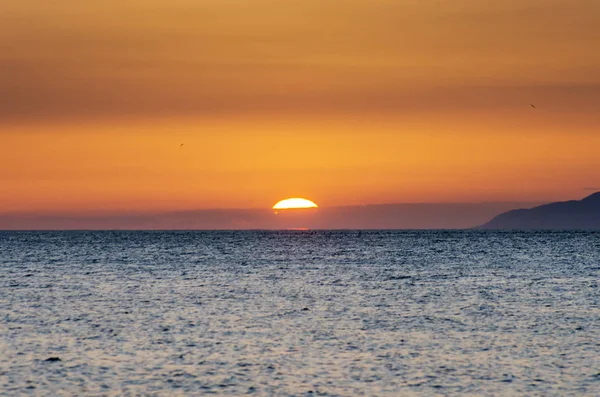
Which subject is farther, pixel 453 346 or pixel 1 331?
pixel 1 331

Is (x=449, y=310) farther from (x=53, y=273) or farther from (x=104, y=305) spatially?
(x=53, y=273)

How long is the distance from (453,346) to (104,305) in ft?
93.6

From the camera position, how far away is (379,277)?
87.1 metres

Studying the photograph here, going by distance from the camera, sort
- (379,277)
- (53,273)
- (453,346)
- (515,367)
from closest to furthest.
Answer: (515,367), (453,346), (379,277), (53,273)

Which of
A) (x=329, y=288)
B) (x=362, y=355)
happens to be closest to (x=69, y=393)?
(x=362, y=355)

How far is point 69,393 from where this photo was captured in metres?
29.7

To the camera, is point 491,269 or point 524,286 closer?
point 524,286

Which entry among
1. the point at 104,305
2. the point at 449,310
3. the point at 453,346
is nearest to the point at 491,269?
the point at 449,310

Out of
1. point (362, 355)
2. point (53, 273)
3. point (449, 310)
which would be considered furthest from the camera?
point (53, 273)

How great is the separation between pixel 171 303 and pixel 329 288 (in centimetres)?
1712

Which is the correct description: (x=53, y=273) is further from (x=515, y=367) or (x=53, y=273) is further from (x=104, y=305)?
(x=515, y=367)

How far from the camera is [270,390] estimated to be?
1185 inches

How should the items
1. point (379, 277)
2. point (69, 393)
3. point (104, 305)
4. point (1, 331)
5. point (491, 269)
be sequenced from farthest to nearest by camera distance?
1. point (491, 269)
2. point (379, 277)
3. point (104, 305)
4. point (1, 331)
5. point (69, 393)

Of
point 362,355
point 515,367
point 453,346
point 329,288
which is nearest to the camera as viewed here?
point 515,367
